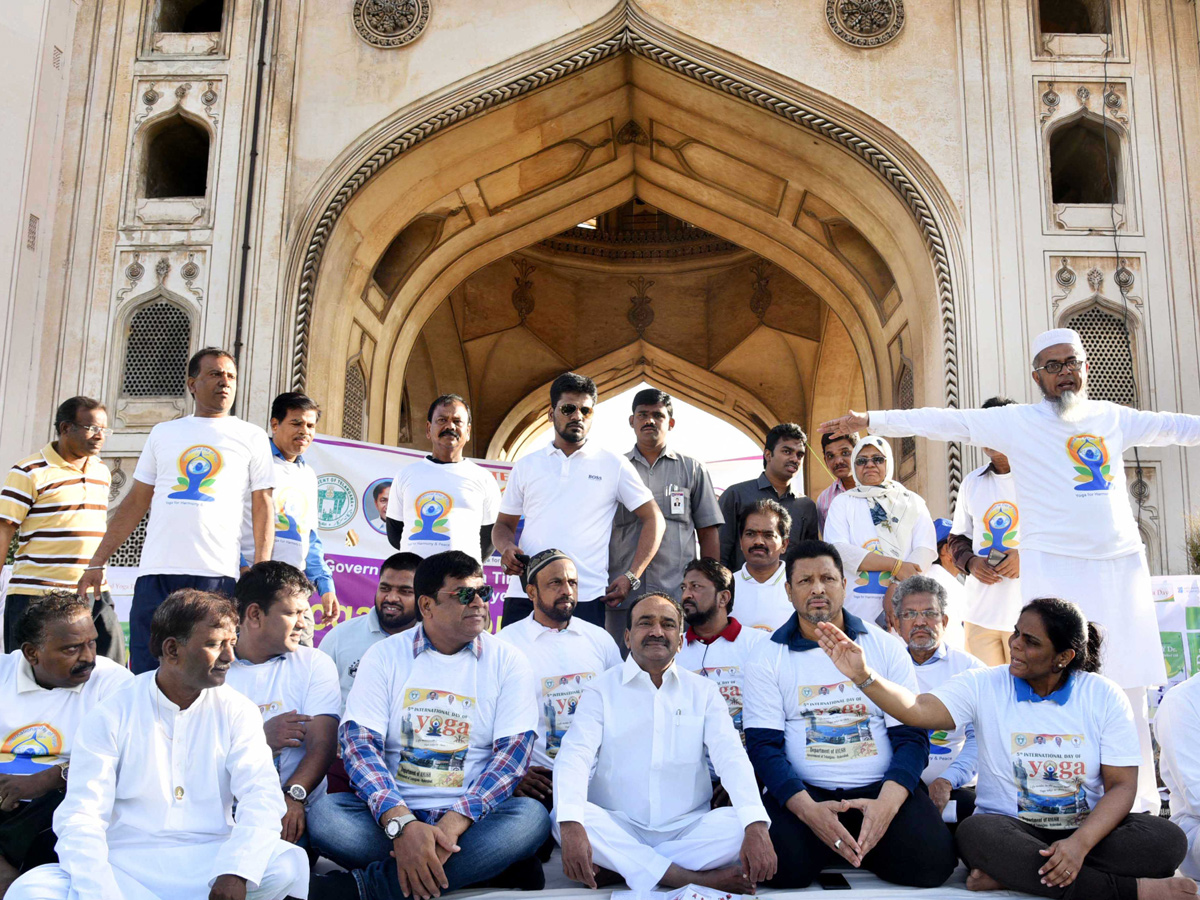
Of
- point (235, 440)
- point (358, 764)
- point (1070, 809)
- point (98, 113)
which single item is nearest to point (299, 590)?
point (358, 764)

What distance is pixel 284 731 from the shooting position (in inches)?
155

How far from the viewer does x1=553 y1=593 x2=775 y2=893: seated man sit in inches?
147

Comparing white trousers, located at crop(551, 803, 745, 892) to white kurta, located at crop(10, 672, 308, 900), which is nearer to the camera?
white kurta, located at crop(10, 672, 308, 900)

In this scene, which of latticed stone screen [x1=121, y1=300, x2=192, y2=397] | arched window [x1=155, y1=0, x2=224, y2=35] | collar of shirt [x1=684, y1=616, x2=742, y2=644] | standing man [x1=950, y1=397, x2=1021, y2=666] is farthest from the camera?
arched window [x1=155, y1=0, x2=224, y2=35]

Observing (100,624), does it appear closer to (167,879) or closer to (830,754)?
(167,879)

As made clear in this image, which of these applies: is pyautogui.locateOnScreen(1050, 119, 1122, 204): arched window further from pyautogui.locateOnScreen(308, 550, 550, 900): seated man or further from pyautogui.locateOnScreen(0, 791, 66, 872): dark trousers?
pyautogui.locateOnScreen(0, 791, 66, 872): dark trousers

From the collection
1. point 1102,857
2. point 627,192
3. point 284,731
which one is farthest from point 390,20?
point 1102,857

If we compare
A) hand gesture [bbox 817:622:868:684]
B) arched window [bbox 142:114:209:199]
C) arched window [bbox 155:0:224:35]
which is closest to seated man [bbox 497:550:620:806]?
hand gesture [bbox 817:622:868:684]

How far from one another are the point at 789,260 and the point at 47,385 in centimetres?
662

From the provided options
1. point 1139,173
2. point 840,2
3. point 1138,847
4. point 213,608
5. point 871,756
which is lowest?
point 1138,847

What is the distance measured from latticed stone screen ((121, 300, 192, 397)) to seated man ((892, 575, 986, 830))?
6.34 m

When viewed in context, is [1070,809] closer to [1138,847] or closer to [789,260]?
[1138,847]

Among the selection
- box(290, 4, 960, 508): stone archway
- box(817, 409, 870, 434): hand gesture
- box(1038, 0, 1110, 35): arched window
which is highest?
box(1038, 0, 1110, 35): arched window

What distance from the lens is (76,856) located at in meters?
3.13
